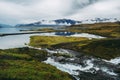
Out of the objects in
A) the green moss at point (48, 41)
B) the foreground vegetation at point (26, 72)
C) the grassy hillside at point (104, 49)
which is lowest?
the green moss at point (48, 41)

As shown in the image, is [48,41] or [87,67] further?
[48,41]

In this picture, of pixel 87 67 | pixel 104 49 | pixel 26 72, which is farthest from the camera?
pixel 104 49

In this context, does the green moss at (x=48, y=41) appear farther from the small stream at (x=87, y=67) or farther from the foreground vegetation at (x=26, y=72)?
→ the foreground vegetation at (x=26, y=72)

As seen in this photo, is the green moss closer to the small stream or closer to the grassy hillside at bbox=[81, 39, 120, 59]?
the grassy hillside at bbox=[81, 39, 120, 59]

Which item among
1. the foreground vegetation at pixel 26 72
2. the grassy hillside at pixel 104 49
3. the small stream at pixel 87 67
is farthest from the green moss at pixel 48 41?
the foreground vegetation at pixel 26 72

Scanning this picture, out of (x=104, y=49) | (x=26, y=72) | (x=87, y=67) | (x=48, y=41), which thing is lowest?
(x=48, y=41)

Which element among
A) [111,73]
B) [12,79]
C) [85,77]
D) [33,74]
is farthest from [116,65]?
[12,79]

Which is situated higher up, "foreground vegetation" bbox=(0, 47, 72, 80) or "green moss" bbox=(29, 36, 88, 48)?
"foreground vegetation" bbox=(0, 47, 72, 80)

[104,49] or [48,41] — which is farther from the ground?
[104,49]

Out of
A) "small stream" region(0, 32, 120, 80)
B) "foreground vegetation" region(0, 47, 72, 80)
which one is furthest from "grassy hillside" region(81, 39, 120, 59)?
"foreground vegetation" region(0, 47, 72, 80)

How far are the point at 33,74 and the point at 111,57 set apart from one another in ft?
125

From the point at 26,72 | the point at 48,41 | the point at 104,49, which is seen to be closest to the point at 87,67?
the point at 26,72

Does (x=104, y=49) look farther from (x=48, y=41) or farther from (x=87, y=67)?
(x=48, y=41)

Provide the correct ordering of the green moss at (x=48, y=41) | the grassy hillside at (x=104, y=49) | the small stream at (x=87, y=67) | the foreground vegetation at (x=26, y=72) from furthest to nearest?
the green moss at (x=48, y=41) < the grassy hillside at (x=104, y=49) < the small stream at (x=87, y=67) < the foreground vegetation at (x=26, y=72)
